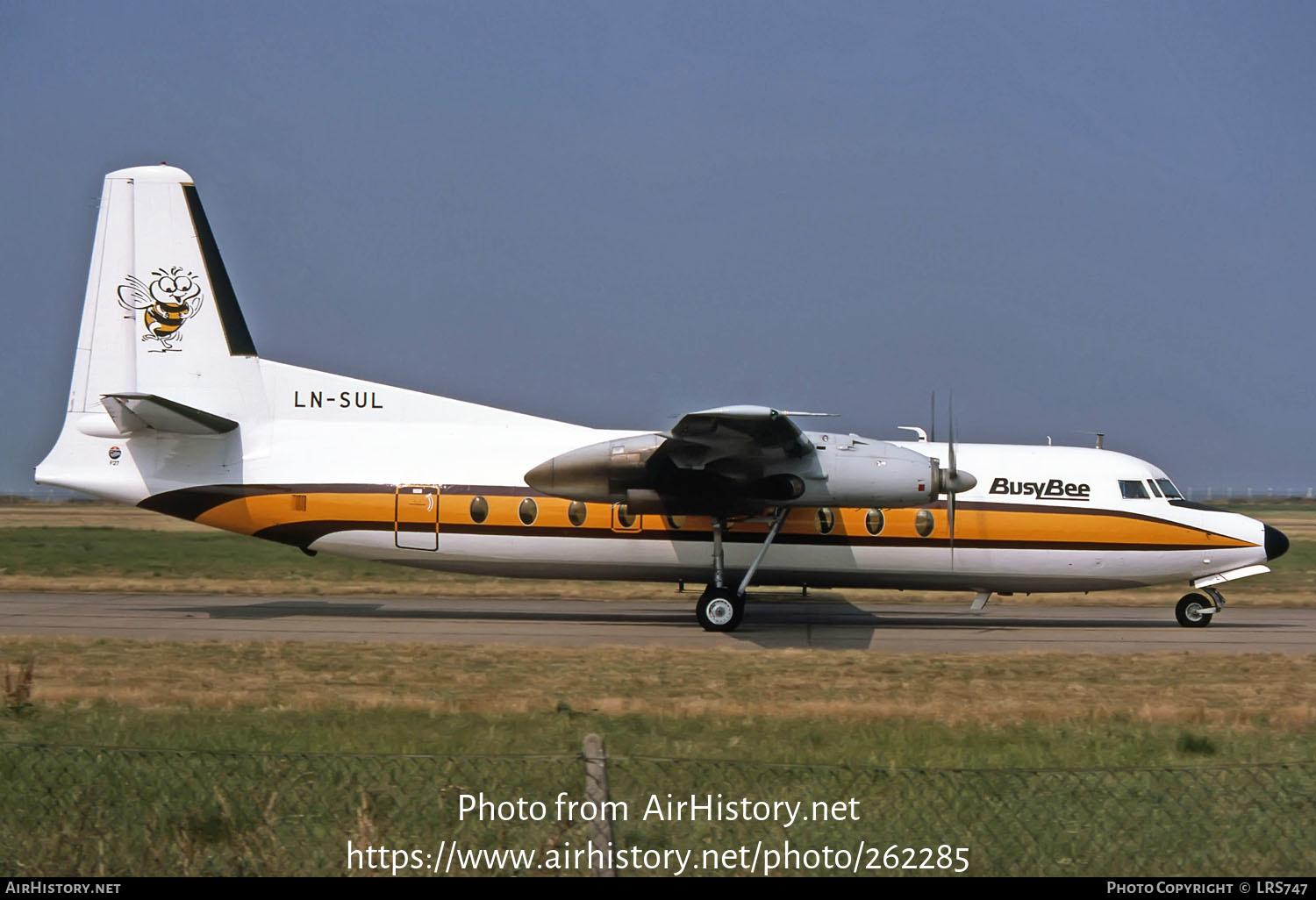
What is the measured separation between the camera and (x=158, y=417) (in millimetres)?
17969

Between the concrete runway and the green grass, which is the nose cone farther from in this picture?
the green grass

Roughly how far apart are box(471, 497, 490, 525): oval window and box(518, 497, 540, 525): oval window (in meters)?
0.51

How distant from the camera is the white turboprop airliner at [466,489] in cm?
1850

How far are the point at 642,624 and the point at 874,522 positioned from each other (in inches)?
166

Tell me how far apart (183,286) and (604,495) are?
7.90 meters

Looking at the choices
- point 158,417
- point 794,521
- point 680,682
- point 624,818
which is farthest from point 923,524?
point 624,818

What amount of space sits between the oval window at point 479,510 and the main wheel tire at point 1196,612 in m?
11.9

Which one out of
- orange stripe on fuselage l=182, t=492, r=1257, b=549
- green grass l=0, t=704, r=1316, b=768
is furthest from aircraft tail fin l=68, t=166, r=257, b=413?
green grass l=0, t=704, r=1316, b=768

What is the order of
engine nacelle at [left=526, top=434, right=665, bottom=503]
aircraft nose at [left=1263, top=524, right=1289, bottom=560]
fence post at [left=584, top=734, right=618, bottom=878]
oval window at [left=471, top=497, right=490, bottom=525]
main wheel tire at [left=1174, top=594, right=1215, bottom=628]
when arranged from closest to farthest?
fence post at [left=584, top=734, right=618, bottom=878]
engine nacelle at [left=526, top=434, right=665, bottom=503]
oval window at [left=471, top=497, right=490, bottom=525]
aircraft nose at [left=1263, top=524, right=1289, bottom=560]
main wheel tire at [left=1174, top=594, right=1215, bottom=628]

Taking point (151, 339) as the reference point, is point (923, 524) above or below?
below

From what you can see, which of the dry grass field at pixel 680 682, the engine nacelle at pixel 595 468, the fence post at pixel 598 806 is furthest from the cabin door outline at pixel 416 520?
the fence post at pixel 598 806

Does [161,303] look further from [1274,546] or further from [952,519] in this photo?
[1274,546]

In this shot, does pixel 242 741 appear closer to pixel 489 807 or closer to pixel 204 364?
pixel 489 807

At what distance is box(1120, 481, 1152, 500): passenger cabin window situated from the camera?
64.4 feet
